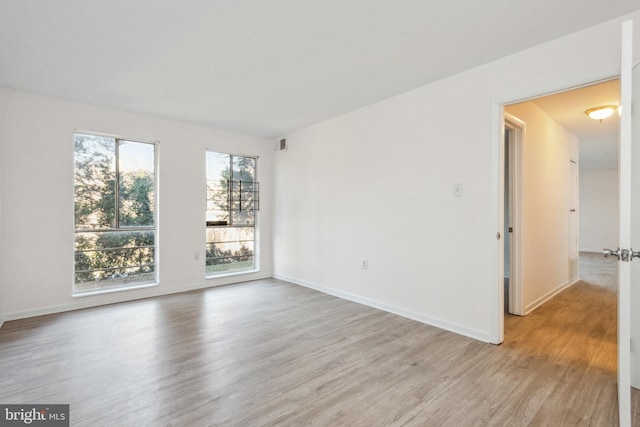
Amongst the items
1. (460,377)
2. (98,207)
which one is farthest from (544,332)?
(98,207)

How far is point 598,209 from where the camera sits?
29.5ft

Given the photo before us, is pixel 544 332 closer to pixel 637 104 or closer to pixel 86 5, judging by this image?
pixel 637 104

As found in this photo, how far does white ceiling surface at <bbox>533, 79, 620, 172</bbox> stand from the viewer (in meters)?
3.33

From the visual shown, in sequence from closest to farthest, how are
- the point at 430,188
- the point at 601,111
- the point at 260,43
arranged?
the point at 260,43 → the point at 430,188 → the point at 601,111

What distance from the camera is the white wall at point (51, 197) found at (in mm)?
3385

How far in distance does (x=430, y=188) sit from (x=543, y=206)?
1953mm

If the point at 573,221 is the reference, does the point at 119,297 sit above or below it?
below

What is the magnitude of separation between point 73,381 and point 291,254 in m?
3.39

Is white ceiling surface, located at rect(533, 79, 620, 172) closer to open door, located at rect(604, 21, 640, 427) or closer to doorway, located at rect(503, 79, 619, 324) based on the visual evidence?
doorway, located at rect(503, 79, 619, 324)

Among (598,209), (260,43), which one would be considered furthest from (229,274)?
(598,209)

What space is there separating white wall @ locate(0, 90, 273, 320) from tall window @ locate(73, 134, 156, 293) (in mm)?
142

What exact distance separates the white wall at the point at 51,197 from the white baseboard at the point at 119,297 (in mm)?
11

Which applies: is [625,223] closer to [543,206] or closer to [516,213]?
[516,213]

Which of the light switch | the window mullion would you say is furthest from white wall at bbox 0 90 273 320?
the light switch
